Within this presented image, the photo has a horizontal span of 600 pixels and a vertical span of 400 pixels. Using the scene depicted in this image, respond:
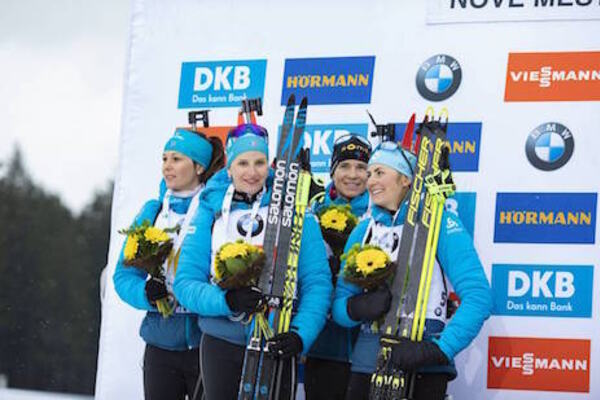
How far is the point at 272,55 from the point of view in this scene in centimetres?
740

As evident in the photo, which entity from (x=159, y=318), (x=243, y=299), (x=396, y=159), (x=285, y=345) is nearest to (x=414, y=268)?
(x=396, y=159)

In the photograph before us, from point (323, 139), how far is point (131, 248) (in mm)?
1410

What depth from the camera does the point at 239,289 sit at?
5.70 m

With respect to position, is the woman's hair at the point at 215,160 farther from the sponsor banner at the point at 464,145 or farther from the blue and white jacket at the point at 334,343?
the sponsor banner at the point at 464,145

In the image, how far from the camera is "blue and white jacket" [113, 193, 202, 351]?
6367 mm

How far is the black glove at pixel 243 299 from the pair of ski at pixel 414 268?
22.6 inches

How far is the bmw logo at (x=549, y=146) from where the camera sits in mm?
6715

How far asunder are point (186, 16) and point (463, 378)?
2582 mm

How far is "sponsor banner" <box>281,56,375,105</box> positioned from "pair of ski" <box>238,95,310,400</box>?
1129 millimetres

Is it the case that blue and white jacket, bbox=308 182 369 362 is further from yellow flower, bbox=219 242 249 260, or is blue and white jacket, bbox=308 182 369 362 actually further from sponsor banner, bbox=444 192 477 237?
sponsor banner, bbox=444 192 477 237

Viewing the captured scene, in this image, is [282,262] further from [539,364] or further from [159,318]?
[539,364]

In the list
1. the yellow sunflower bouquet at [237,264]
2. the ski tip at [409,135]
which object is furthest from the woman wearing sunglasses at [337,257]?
the yellow sunflower bouquet at [237,264]

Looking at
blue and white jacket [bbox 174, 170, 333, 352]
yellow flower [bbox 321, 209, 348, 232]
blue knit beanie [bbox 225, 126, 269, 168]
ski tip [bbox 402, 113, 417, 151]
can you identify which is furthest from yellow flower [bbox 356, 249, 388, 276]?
ski tip [bbox 402, 113, 417, 151]

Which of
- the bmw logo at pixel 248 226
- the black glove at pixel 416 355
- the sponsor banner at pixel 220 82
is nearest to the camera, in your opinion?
the black glove at pixel 416 355
